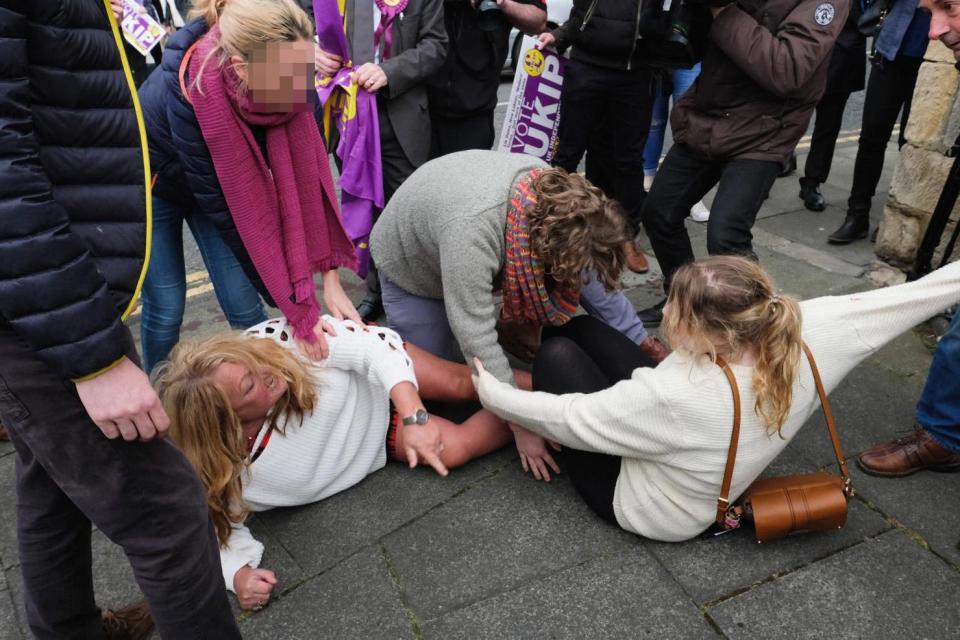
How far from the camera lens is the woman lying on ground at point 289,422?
1965 millimetres

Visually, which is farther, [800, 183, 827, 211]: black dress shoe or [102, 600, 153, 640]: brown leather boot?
[800, 183, 827, 211]: black dress shoe

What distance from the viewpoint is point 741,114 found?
2.80m

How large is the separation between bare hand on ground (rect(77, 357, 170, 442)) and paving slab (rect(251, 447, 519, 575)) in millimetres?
978

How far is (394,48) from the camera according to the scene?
312 centimetres

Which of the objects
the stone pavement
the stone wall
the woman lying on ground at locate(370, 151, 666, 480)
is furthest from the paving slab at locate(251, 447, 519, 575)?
the stone wall

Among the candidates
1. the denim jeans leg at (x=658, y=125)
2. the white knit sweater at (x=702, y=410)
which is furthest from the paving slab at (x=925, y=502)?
the denim jeans leg at (x=658, y=125)

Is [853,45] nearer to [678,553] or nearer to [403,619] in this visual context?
[678,553]

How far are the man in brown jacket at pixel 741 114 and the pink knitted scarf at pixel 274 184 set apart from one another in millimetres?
1462

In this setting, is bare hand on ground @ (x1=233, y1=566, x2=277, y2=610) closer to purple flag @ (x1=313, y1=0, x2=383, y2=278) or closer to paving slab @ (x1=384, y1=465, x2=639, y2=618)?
paving slab @ (x1=384, y1=465, x2=639, y2=618)

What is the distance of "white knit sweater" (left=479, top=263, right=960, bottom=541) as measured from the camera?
1795 mm

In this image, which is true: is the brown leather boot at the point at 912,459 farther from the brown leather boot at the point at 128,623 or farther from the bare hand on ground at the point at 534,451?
the brown leather boot at the point at 128,623

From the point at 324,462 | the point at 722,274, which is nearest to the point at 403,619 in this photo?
the point at 324,462

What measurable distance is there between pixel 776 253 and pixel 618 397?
8.63 feet

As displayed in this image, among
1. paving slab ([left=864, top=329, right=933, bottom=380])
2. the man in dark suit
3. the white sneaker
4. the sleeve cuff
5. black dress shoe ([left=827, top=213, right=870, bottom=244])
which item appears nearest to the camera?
the sleeve cuff
